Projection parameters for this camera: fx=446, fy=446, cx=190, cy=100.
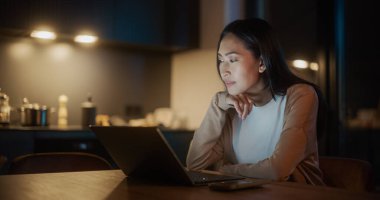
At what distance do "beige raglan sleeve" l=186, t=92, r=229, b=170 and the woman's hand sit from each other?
0.03 m

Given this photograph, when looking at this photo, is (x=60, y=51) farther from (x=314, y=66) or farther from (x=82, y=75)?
(x=314, y=66)

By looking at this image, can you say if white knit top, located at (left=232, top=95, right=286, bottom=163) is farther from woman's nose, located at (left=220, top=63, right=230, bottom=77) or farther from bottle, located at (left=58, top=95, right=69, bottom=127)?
bottle, located at (left=58, top=95, right=69, bottom=127)

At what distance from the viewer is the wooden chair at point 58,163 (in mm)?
1399

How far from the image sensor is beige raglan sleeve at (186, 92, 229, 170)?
1524mm

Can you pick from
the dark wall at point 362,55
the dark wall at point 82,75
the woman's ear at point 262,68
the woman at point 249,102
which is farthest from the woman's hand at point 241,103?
the dark wall at point 362,55

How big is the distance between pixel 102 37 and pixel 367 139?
2.19 meters

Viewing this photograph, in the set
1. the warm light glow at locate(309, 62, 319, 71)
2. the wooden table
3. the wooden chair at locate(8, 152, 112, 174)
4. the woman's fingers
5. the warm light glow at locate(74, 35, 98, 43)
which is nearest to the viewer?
the wooden table

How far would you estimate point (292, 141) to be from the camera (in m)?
1.30

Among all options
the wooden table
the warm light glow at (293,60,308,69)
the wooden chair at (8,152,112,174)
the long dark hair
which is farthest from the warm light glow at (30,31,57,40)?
the wooden table

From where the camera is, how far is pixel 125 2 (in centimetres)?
298

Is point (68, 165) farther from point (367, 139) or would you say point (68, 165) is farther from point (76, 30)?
point (367, 139)

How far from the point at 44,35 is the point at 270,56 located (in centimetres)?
181

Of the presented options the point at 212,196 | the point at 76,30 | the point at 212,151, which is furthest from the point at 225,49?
the point at 76,30

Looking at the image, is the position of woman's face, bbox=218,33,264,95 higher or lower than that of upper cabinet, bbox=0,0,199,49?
lower
